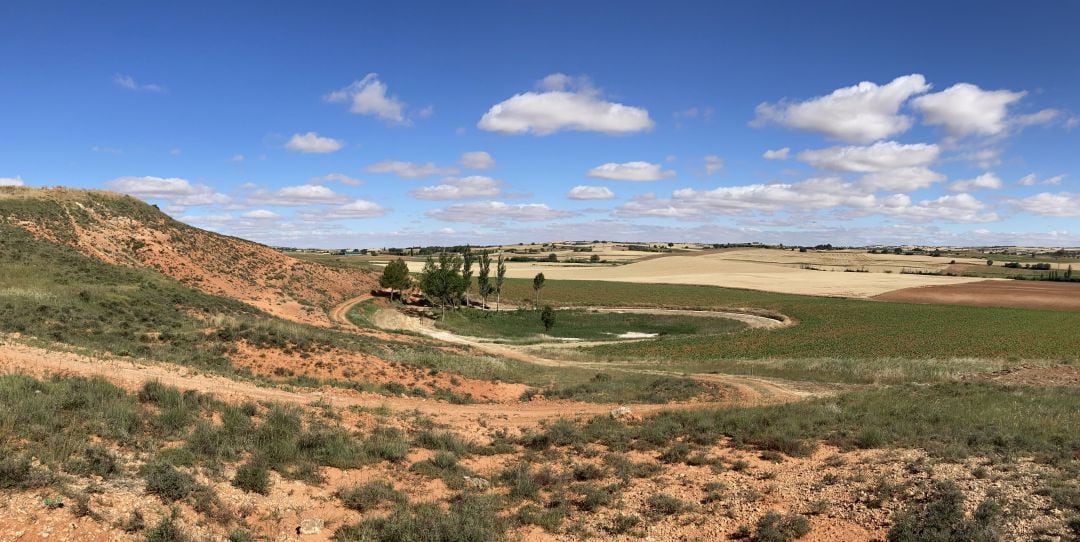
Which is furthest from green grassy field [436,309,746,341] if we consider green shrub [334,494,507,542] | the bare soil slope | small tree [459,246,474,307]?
green shrub [334,494,507,542]

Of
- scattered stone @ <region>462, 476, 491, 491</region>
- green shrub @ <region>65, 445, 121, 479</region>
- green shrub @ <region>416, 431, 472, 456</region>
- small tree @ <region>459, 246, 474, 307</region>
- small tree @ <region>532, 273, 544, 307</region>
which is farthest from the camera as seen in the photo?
small tree @ <region>532, 273, 544, 307</region>

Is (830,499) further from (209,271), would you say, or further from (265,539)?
(209,271)

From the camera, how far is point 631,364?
137 feet

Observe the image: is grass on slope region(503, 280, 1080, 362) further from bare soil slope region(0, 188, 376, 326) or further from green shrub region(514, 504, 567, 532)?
bare soil slope region(0, 188, 376, 326)

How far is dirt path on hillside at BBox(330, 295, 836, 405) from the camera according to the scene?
87.0 ft

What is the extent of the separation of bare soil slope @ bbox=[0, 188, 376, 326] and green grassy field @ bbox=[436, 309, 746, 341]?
1886 cm

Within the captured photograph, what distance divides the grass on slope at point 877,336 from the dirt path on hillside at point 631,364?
5170mm

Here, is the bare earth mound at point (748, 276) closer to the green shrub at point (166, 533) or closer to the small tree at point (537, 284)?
the small tree at point (537, 284)

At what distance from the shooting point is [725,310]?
8500 centimetres

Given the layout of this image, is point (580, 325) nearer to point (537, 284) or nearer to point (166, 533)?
point (537, 284)

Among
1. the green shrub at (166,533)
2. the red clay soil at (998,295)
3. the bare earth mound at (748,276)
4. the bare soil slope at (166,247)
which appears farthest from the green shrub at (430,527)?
the bare earth mound at (748,276)

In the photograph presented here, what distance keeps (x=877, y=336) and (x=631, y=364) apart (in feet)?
107

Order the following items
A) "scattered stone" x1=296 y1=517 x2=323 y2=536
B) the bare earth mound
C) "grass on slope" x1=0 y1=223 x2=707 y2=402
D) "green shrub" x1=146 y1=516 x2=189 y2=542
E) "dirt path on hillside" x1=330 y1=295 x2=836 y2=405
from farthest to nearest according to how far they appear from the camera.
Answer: the bare earth mound
"dirt path on hillside" x1=330 y1=295 x2=836 y2=405
"grass on slope" x1=0 y1=223 x2=707 y2=402
"scattered stone" x1=296 y1=517 x2=323 y2=536
"green shrub" x1=146 y1=516 x2=189 y2=542

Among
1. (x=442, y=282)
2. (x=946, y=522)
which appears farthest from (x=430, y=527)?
(x=442, y=282)
